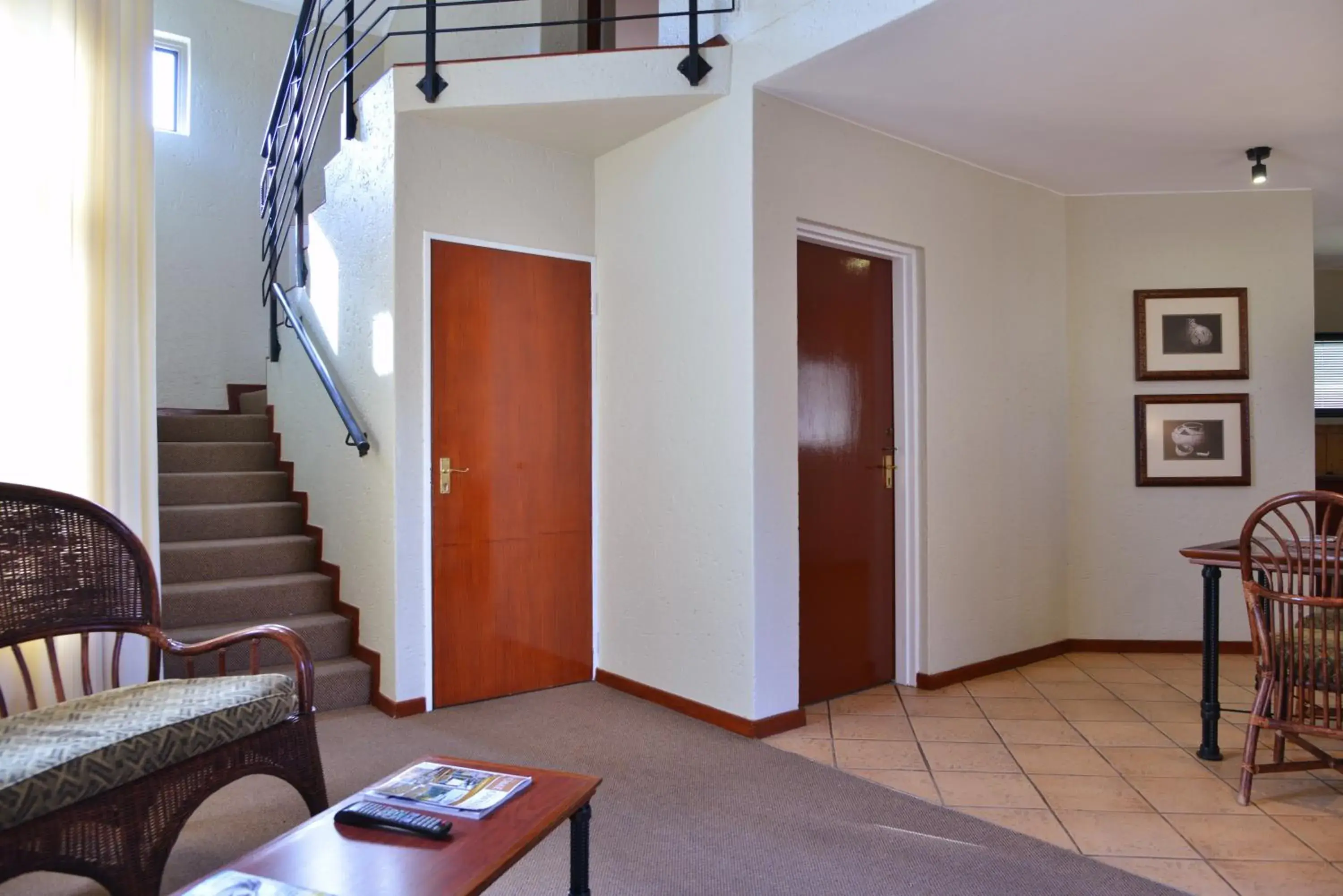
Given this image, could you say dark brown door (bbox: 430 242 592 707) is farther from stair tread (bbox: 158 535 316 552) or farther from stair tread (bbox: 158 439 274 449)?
stair tread (bbox: 158 439 274 449)

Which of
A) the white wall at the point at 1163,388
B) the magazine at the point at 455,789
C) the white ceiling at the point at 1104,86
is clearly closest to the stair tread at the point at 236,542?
the magazine at the point at 455,789

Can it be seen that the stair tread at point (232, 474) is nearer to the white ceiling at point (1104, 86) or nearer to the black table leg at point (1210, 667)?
the white ceiling at point (1104, 86)

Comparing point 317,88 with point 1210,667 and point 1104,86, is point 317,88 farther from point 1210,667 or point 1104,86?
point 1210,667

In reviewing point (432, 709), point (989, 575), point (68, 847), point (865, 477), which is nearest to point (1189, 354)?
point (989, 575)

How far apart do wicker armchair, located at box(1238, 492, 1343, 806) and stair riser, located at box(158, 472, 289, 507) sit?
431 centimetres

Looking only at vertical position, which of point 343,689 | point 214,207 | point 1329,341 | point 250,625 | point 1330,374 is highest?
point 214,207

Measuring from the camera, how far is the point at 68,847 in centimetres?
170

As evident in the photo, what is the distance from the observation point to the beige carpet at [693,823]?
2170 millimetres

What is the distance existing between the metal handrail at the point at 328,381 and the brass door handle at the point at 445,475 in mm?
310

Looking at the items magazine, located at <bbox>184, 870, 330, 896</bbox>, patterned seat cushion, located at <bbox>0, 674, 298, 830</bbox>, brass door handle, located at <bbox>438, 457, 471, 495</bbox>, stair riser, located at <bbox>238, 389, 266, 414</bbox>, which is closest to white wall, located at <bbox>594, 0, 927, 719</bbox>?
brass door handle, located at <bbox>438, 457, 471, 495</bbox>

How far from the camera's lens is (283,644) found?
7.48ft

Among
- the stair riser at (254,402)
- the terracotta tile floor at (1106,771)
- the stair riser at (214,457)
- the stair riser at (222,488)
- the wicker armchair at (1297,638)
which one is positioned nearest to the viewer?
the terracotta tile floor at (1106,771)

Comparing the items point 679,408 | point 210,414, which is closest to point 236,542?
point 210,414

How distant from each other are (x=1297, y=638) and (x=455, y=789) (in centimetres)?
243
